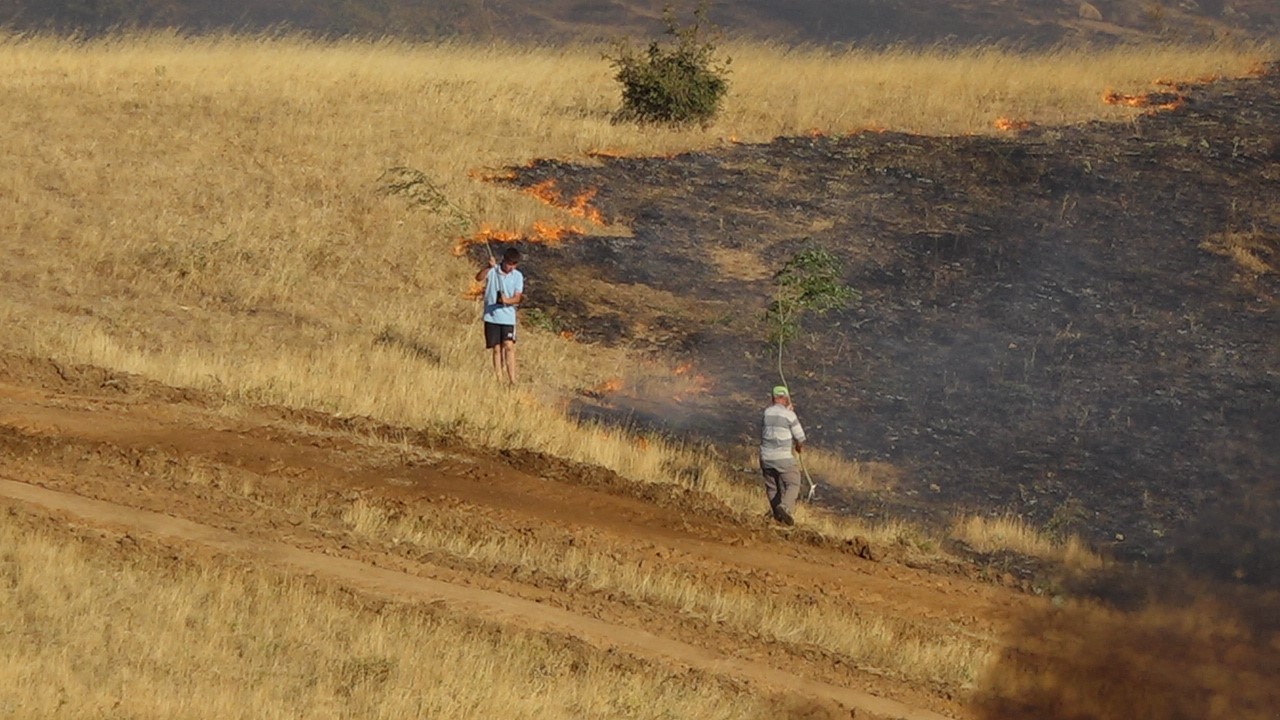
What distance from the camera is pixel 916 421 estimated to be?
19.7m

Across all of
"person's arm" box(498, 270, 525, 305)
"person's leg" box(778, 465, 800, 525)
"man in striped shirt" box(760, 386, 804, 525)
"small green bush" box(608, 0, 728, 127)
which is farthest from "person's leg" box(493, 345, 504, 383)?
"small green bush" box(608, 0, 728, 127)

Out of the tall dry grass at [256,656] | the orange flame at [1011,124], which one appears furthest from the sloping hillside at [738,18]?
the tall dry grass at [256,656]

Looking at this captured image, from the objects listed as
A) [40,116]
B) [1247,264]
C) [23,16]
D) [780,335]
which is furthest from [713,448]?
[23,16]

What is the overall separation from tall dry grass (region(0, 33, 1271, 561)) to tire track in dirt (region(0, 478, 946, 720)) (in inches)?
150

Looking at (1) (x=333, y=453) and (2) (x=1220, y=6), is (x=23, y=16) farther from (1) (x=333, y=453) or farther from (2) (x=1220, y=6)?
(1) (x=333, y=453)

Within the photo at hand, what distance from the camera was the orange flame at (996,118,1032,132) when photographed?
104ft

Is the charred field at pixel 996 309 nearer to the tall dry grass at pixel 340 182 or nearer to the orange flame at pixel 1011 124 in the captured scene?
the orange flame at pixel 1011 124

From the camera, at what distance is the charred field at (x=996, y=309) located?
59.5ft

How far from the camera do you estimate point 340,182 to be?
25031 mm

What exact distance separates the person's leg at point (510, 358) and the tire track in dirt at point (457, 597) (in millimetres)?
5615

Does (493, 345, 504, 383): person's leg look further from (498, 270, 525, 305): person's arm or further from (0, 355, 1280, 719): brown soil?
(0, 355, 1280, 719): brown soil

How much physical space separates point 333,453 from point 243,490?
1371mm

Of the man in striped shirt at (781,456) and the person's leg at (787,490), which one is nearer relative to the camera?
the man in striped shirt at (781,456)

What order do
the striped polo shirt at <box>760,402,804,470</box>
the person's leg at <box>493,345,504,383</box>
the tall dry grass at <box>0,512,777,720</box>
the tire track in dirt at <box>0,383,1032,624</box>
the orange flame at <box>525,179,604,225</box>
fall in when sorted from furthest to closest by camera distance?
the orange flame at <box>525,179,604,225</box> → the person's leg at <box>493,345,504,383</box> → the striped polo shirt at <box>760,402,804,470</box> → the tire track in dirt at <box>0,383,1032,624</box> → the tall dry grass at <box>0,512,777,720</box>
